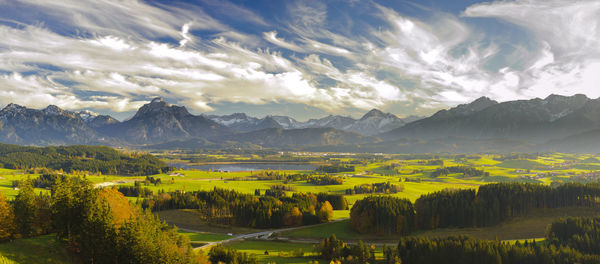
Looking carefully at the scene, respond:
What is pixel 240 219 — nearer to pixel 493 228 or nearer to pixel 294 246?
pixel 294 246

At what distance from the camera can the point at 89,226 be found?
160 ft

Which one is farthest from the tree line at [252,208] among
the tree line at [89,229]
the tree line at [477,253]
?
the tree line at [89,229]

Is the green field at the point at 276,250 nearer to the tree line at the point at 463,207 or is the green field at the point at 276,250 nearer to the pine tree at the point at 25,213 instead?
the tree line at the point at 463,207

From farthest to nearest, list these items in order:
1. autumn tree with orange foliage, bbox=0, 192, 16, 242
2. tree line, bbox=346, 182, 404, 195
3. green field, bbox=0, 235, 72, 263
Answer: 1. tree line, bbox=346, 182, 404, 195
2. autumn tree with orange foliage, bbox=0, 192, 16, 242
3. green field, bbox=0, 235, 72, 263

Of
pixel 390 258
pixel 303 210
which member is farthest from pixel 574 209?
pixel 303 210

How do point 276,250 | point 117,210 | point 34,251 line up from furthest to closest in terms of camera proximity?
point 276,250 → point 117,210 → point 34,251

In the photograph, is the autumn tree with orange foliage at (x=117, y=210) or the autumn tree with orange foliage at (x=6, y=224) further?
the autumn tree with orange foliage at (x=117, y=210)

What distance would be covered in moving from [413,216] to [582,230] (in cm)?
4089

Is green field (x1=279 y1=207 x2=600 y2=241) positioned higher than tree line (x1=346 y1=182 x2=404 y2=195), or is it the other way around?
tree line (x1=346 y1=182 x2=404 y2=195)

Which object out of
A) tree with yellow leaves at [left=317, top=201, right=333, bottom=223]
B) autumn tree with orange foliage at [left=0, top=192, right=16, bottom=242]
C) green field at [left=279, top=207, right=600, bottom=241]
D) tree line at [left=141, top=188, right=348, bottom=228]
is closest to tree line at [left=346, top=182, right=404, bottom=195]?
tree line at [left=141, top=188, right=348, bottom=228]

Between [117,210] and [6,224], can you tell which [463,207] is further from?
[6,224]

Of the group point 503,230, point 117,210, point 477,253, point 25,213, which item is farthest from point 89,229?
point 503,230

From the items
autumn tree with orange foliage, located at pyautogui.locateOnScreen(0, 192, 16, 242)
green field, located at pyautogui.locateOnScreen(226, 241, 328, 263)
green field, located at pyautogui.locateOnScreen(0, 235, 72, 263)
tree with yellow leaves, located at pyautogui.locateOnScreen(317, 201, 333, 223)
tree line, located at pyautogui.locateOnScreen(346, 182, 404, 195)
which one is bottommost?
green field, located at pyautogui.locateOnScreen(226, 241, 328, 263)

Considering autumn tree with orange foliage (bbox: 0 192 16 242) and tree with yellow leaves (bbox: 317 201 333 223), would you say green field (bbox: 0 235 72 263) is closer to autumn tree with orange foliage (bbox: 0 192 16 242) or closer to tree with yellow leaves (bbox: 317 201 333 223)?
autumn tree with orange foliage (bbox: 0 192 16 242)
